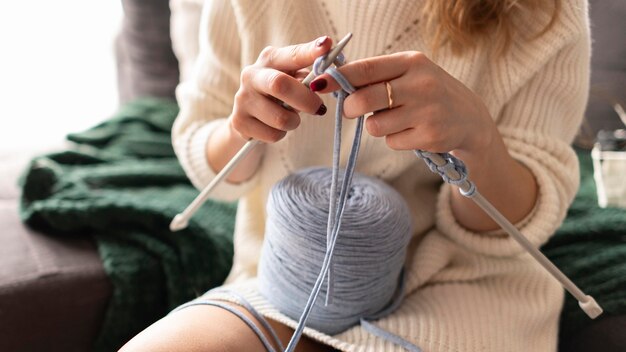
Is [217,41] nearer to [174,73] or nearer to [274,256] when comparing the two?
Result: [274,256]

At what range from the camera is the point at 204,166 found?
30.1 inches

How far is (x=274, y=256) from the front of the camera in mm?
635

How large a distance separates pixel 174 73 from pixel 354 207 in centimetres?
84

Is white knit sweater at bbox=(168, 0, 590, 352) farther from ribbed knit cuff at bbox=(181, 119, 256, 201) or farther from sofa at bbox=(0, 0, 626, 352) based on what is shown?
sofa at bbox=(0, 0, 626, 352)

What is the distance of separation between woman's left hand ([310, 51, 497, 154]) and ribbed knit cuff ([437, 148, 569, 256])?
7.5 inches

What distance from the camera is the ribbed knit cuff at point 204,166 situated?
2.51 ft

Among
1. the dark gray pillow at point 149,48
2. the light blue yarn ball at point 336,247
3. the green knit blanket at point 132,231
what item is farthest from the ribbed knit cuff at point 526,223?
the dark gray pillow at point 149,48

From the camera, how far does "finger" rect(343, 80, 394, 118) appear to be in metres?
0.48

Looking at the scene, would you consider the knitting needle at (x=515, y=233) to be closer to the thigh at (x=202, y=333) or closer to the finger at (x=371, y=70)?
the finger at (x=371, y=70)

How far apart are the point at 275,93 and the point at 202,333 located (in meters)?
0.24

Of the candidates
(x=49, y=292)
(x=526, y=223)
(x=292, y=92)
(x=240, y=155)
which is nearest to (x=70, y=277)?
(x=49, y=292)

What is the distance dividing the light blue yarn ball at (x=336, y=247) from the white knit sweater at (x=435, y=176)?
1.1 inches

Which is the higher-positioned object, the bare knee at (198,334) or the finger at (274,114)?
the finger at (274,114)

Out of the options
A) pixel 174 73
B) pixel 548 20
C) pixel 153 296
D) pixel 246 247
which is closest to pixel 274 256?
pixel 246 247
